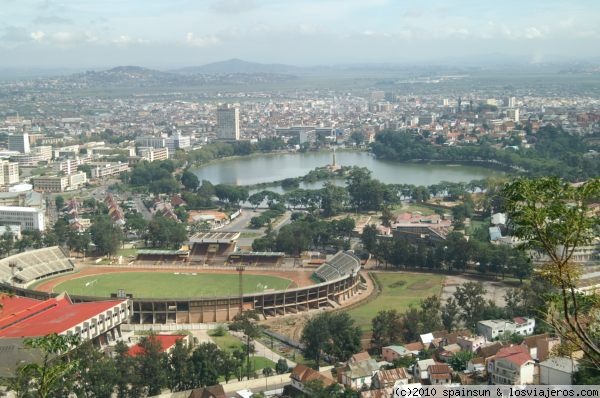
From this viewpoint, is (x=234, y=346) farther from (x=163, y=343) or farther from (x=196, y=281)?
(x=196, y=281)

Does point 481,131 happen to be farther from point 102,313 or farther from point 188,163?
point 102,313

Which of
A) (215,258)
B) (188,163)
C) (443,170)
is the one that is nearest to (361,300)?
(215,258)

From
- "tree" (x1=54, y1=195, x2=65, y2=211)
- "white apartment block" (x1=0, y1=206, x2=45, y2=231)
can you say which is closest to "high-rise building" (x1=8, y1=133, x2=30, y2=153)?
"tree" (x1=54, y1=195, x2=65, y2=211)

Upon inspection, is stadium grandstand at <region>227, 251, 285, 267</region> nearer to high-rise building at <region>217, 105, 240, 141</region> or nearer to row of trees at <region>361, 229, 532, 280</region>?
row of trees at <region>361, 229, 532, 280</region>

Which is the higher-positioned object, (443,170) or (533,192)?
(533,192)

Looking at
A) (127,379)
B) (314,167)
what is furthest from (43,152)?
(127,379)

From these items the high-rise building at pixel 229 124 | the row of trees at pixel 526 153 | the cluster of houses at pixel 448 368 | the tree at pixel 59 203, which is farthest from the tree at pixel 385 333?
the high-rise building at pixel 229 124

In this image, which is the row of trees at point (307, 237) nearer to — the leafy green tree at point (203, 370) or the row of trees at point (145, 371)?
the row of trees at point (145, 371)
